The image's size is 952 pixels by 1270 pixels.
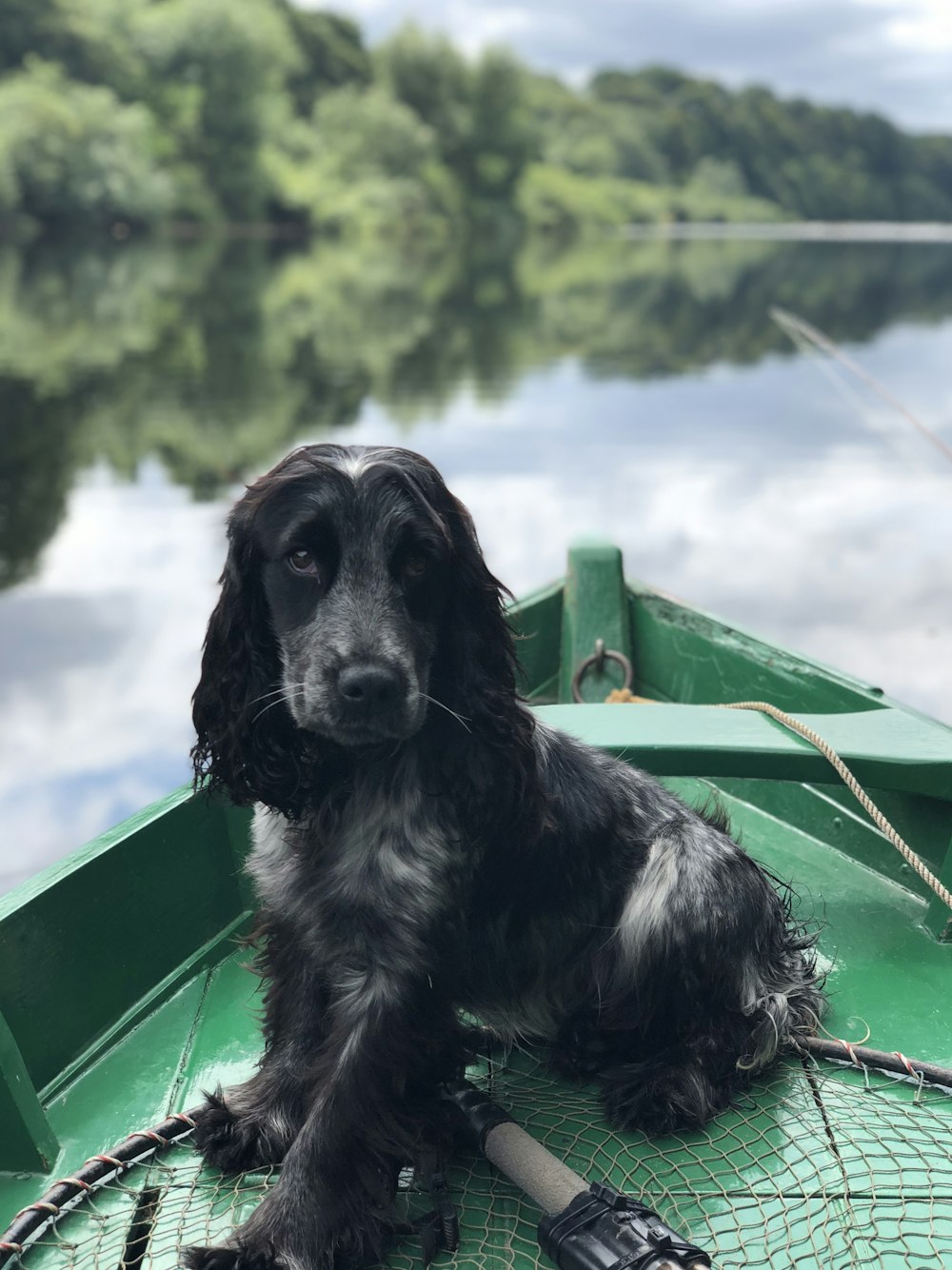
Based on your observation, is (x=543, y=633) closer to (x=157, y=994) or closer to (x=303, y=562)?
(x=157, y=994)

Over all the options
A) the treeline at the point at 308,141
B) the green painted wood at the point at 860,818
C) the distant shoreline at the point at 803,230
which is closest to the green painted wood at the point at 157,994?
the green painted wood at the point at 860,818

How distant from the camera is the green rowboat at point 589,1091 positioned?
8.74 feet

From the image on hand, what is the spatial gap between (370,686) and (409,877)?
0.48m

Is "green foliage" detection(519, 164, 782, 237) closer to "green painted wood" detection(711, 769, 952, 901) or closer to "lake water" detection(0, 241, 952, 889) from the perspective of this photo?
"lake water" detection(0, 241, 952, 889)

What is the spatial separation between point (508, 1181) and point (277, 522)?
5.15ft

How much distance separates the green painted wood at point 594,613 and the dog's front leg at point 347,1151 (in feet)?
10.4

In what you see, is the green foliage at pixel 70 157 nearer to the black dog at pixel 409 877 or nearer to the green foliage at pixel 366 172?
the green foliage at pixel 366 172

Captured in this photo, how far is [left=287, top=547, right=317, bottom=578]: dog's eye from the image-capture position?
256cm

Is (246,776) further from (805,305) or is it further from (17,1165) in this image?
(805,305)

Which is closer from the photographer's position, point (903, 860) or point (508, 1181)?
point (508, 1181)

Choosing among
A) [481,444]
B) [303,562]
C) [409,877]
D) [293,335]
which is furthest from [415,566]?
[293,335]

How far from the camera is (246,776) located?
2811mm

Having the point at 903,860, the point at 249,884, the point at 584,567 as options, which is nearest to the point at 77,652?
the point at 584,567

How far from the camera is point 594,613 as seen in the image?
226 inches
